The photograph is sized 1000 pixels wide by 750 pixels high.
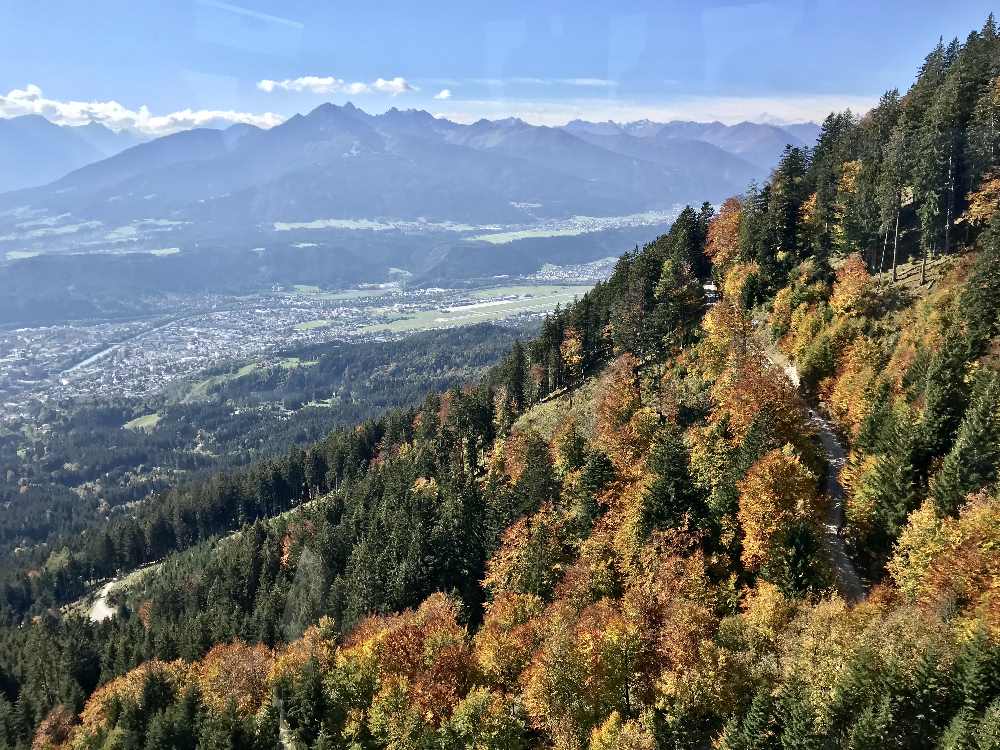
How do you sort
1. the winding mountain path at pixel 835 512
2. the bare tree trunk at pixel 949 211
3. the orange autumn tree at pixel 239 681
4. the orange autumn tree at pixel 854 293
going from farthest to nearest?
the bare tree trunk at pixel 949 211
the orange autumn tree at pixel 854 293
the orange autumn tree at pixel 239 681
the winding mountain path at pixel 835 512

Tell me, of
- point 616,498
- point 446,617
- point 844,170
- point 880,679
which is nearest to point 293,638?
point 446,617

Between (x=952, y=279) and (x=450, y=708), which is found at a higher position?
(x=952, y=279)

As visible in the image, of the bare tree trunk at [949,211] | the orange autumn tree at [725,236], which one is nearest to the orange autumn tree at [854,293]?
the bare tree trunk at [949,211]

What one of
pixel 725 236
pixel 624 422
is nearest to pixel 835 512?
pixel 624 422

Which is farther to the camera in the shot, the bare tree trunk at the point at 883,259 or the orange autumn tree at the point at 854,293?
the bare tree trunk at the point at 883,259

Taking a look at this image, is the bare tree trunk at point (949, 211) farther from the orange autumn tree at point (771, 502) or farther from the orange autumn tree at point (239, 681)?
the orange autumn tree at point (239, 681)

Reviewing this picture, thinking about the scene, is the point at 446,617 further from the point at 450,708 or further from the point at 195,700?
the point at 195,700

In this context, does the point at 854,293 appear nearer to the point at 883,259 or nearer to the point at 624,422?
the point at 883,259
